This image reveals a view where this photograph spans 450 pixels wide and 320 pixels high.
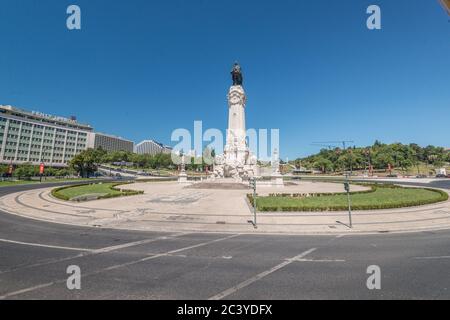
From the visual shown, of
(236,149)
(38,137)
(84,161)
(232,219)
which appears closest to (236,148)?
(236,149)

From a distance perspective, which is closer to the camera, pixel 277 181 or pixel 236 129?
pixel 277 181

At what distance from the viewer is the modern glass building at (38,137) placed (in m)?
113

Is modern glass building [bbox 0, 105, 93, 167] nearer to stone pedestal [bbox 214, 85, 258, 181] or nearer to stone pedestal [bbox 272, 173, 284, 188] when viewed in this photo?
stone pedestal [bbox 214, 85, 258, 181]

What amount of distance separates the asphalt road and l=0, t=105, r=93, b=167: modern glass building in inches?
5319

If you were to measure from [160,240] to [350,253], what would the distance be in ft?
30.4

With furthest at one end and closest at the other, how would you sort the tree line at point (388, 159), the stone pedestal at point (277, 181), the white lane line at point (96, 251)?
1. the tree line at point (388, 159)
2. the stone pedestal at point (277, 181)
3. the white lane line at point (96, 251)

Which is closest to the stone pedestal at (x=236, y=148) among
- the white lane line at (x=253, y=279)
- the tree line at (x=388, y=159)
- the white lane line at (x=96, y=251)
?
the white lane line at (x=96, y=251)

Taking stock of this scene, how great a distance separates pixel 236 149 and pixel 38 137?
5010 inches

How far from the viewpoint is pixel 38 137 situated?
128 meters

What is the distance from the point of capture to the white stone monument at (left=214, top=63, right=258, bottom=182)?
55.9m

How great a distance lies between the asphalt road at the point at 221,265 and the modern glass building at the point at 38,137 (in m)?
135

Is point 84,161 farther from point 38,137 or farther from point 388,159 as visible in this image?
point 388,159

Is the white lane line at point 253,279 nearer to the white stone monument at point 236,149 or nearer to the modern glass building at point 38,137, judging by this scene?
the white stone monument at point 236,149

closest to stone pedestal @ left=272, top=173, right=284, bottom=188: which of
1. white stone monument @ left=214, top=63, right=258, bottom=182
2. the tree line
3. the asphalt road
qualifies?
white stone monument @ left=214, top=63, right=258, bottom=182
